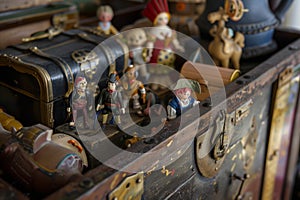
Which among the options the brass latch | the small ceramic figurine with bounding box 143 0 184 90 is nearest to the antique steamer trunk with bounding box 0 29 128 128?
the small ceramic figurine with bounding box 143 0 184 90

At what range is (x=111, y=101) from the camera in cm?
78

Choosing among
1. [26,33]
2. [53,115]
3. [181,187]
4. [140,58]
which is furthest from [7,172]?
[26,33]

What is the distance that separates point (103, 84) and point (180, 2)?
20.3 inches

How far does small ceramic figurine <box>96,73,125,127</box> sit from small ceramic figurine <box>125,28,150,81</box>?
9.8 inches

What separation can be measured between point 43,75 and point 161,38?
38 centimetres

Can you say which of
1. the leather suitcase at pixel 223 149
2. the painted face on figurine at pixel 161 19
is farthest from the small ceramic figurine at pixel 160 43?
the leather suitcase at pixel 223 149

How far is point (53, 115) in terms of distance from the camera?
81cm

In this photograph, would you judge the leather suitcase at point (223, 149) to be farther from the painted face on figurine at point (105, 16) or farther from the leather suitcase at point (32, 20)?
the leather suitcase at point (32, 20)

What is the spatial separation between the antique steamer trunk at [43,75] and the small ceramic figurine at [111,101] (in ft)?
0.26

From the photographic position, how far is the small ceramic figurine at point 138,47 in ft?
3.38

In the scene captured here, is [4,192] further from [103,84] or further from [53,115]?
[103,84]

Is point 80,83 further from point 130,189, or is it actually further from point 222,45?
point 222,45

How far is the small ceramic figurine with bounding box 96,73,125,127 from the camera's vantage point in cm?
78

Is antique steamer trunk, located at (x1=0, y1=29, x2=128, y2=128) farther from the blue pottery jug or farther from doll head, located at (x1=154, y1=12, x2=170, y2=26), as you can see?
the blue pottery jug
